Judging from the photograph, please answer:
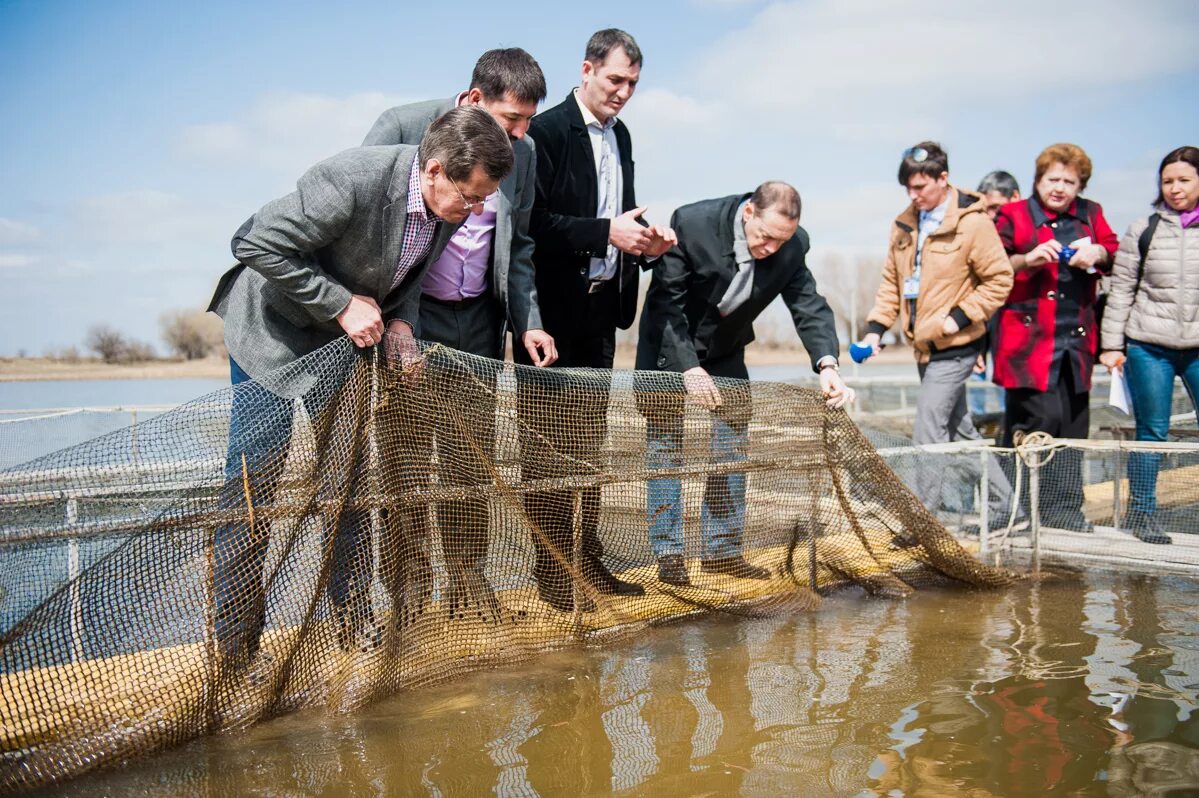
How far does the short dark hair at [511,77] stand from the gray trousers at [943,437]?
3081 mm

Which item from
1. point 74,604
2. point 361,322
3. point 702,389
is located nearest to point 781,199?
point 702,389

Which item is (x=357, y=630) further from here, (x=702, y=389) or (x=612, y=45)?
(x=612, y=45)

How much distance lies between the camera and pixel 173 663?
294cm

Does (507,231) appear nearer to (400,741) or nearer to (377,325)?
(377,325)

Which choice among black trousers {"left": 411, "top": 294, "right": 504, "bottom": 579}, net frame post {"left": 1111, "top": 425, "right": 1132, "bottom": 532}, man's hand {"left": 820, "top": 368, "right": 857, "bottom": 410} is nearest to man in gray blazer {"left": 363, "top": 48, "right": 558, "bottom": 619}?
black trousers {"left": 411, "top": 294, "right": 504, "bottom": 579}

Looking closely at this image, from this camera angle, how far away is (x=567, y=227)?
4312 mm

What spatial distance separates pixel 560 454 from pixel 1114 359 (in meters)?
3.51

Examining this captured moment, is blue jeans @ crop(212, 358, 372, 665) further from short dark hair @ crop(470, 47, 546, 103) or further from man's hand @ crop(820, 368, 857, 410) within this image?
man's hand @ crop(820, 368, 857, 410)

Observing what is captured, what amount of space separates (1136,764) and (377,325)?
2.51 meters

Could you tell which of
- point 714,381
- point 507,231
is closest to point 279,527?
point 507,231

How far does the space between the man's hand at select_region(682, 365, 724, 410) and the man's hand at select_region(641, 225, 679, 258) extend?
0.52 metres

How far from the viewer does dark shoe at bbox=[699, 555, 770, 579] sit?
14.4 ft

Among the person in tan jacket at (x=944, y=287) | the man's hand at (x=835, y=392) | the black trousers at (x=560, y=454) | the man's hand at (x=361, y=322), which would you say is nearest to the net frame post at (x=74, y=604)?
the man's hand at (x=361, y=322)

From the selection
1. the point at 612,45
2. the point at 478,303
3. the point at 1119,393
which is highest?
the point at 612,45
